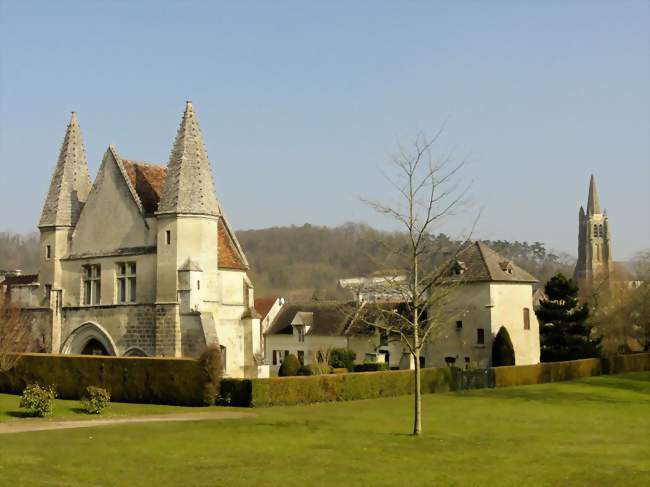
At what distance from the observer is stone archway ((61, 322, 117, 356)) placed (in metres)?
43.3

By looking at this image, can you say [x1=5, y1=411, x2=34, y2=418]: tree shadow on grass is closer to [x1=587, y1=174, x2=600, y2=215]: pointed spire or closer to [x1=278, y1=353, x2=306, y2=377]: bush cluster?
[x1=278, y1=353, x2=306, y2=377]: bush cluster

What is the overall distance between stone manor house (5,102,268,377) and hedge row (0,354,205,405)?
334 cm

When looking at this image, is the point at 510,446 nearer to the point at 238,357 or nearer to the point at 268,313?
the point at 238,357

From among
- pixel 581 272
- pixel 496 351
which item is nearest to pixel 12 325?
pixel 496 351

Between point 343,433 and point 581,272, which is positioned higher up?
point 581,272

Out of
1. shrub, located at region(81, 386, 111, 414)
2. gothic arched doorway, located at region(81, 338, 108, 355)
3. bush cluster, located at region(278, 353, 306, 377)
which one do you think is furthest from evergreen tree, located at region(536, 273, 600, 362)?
shrub, located at region(81, 386, 111, 414)

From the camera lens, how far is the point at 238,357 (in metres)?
43.8

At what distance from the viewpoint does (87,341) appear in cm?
4400

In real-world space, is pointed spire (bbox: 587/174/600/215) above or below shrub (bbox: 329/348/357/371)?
above

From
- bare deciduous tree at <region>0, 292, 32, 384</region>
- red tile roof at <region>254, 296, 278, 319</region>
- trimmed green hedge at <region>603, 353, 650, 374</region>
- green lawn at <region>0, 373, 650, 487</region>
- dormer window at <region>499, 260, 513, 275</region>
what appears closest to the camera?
green lawn at <region>0, 373, 650, 487</region>

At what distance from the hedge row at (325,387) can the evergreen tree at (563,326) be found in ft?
68.0

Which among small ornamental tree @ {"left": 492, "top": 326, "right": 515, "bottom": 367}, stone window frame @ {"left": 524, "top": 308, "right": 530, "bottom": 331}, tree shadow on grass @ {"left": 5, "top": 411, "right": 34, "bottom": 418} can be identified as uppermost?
stone window frame @ {"left": 524, "top": 308, "right": 530, "bottom": 331}

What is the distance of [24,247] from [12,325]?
9747 centimetres

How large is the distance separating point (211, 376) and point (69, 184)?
16783 millimetres
